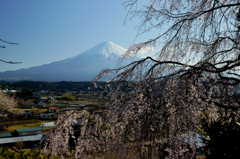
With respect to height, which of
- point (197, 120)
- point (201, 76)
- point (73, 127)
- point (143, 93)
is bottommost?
point (73, 127)

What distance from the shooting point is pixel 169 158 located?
2.50m

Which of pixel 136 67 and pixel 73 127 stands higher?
pixel 136 67

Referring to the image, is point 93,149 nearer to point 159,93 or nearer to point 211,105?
point 159,93

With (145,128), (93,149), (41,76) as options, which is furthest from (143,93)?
(41,76)

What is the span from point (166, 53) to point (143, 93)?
897 mm

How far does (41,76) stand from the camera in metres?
156

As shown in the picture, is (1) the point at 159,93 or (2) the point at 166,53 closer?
(1) the point at 159,93

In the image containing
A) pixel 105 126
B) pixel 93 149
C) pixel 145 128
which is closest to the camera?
pixel 145 128


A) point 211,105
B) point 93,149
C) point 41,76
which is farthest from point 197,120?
point 41,76

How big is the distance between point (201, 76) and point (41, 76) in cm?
16431

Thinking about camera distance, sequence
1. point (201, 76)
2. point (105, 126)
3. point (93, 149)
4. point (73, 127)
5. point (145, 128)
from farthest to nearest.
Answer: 1. point (73, 127)
2. point (93, 149)
3. point (105, 126)
4. point (201, 76)
5. point (145, 128)

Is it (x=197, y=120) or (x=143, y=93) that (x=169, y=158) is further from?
(x=143, y=93)

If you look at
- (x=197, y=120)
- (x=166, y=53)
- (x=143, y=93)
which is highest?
(x=166, y=53)

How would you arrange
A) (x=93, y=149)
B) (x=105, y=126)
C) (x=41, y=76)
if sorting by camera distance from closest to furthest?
(x=105, y=126), (x=93, y=149), (x=41, y=76)
